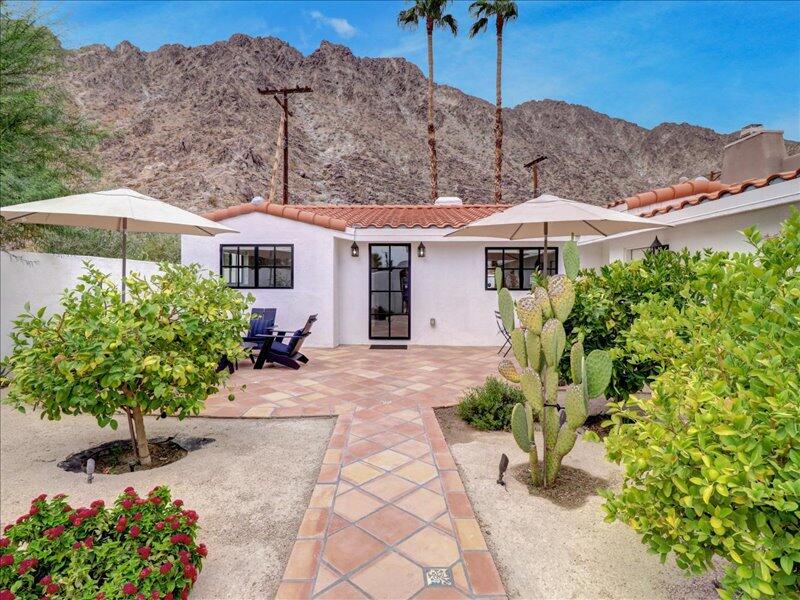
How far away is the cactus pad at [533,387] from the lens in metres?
3.51

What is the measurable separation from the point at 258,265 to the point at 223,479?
24.8 feet

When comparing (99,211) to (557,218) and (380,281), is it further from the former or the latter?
(380,281)

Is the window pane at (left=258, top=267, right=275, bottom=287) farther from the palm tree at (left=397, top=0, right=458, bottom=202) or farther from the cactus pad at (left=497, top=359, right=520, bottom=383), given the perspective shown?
the palm tree at (left=397, top=0, right=458, bottom=202)

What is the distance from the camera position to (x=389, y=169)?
157 ft

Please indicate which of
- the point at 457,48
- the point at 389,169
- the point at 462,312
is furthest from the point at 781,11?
the point at 389,169

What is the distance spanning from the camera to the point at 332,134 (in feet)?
170

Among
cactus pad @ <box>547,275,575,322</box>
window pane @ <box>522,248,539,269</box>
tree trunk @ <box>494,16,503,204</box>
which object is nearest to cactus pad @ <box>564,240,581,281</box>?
cactus pad @ <box>547,275,575,322</box>

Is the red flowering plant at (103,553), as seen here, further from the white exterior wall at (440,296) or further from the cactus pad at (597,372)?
the white exterior wall at (440,296)

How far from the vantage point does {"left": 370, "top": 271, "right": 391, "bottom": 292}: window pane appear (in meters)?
11.2

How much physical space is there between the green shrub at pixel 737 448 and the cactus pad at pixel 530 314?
1.27 m

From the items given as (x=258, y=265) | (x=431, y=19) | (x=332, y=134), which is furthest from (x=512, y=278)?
(x=332, y=134)

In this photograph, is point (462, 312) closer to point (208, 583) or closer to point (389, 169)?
point (208, 583)

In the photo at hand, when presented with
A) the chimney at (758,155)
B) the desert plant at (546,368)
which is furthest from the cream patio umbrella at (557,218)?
the chimney at (758,155)

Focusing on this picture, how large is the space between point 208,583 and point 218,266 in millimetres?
9297
